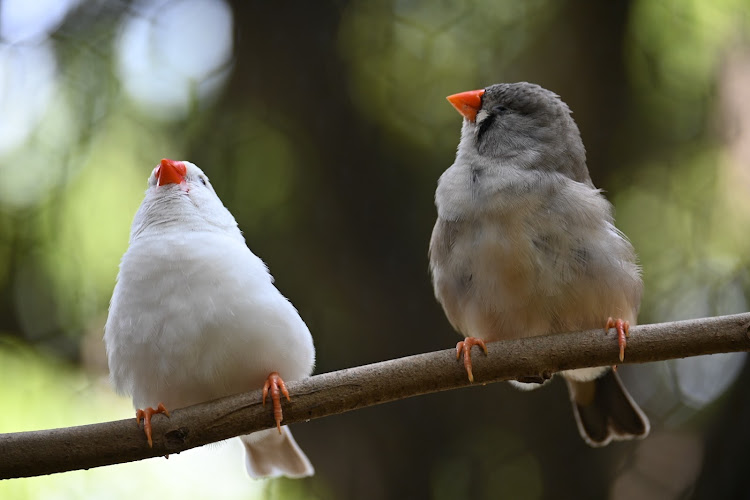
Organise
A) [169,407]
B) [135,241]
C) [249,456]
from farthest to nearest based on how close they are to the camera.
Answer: [249,456]
[135,241]
[169,407]

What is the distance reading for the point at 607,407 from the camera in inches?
79.8

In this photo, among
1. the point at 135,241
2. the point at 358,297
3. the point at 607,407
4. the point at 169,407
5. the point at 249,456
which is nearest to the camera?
the point at 169,407

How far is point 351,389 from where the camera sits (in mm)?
1437

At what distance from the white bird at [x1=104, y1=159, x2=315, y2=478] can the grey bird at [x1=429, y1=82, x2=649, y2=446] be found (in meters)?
0.40

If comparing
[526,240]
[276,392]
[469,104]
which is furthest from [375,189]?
[276,392]

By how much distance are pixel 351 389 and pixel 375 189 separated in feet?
3.69

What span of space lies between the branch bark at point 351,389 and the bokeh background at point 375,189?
3.01ft

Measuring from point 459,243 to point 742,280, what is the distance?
124cm

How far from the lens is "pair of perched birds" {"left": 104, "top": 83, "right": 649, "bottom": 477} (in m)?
1.51

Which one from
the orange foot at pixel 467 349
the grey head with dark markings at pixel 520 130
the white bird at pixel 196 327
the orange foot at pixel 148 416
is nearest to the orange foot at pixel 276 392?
the white bird at pixel 196 327

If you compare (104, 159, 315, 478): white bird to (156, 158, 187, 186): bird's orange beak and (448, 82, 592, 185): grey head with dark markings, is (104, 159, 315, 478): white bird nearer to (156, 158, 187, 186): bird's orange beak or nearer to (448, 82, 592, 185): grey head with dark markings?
(156, 158, 187, 186): bird's orange beak

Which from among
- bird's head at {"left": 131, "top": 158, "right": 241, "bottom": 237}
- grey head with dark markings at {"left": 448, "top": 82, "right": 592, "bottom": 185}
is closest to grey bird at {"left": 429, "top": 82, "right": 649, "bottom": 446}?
grey head with dark markings at {"left": 448, "top": 82, "right": 592, "bottom": 185}

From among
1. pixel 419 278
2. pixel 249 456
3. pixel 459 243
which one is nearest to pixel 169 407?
pixel 249 456

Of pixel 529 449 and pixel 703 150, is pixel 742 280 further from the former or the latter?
pixel 529 449
